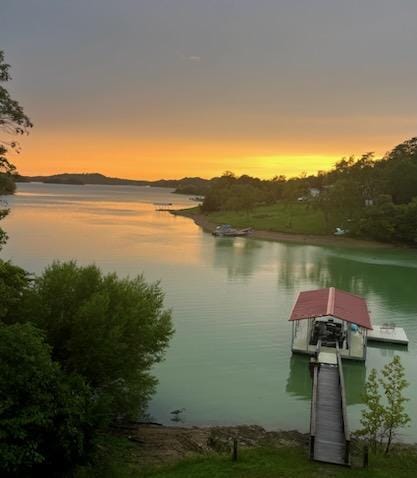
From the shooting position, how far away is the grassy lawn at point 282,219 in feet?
290

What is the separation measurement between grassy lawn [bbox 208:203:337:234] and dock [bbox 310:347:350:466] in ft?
213

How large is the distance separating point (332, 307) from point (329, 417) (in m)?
9.72

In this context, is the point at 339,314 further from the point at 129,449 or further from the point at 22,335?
the point at 22,335

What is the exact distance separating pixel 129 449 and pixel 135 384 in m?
2.15

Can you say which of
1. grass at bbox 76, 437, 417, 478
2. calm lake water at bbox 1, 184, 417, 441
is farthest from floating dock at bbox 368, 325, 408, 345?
grass at bbox 76, 437, 417, 478

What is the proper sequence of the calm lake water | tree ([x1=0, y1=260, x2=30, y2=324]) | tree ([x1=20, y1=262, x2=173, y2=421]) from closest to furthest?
tree ([x1=0, y1=260, x2=30, y2=324]) < tree ([x1=20, y1=262, x2=173, y2=421]) < the calm lake water

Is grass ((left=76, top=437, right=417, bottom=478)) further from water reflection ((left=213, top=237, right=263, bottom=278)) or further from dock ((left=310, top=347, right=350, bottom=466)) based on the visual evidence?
water reflection ((left=213, top=237, right=263, bottom=278))

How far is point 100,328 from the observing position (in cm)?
1598

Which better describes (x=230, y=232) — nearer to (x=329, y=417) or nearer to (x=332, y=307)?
(x=332, y=307)

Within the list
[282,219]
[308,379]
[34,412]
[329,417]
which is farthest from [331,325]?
[282,219]

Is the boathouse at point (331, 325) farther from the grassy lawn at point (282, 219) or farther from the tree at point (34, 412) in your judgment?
the grassy lawn at point (282, 219)

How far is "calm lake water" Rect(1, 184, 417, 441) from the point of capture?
840 inches

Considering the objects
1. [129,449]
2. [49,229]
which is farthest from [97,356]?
[49,229]

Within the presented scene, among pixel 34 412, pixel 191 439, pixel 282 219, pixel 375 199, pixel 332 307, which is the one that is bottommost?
pixel 191 439
